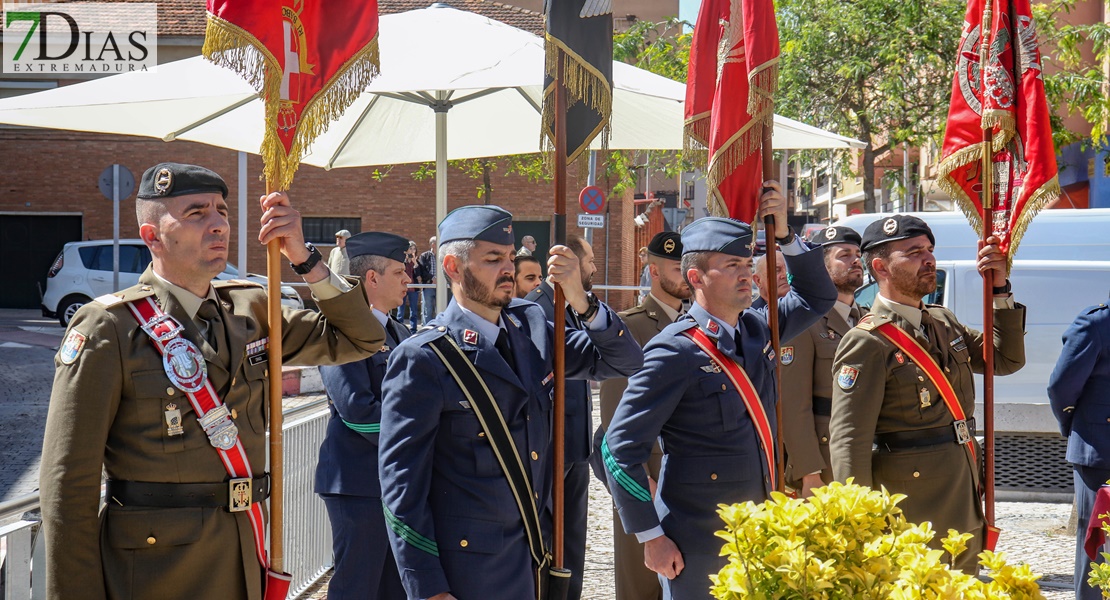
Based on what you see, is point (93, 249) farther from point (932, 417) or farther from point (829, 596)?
point (829, 596)

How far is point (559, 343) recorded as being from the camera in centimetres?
403

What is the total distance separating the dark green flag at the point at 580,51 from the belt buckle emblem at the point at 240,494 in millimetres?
1595

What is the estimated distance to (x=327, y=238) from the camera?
31703 millimetres

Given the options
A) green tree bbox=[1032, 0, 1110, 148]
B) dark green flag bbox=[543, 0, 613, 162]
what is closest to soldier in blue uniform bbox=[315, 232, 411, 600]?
dark green flag bbox=[543, 0, 613, 162]

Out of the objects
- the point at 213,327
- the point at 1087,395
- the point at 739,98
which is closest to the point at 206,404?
the point at 213,327

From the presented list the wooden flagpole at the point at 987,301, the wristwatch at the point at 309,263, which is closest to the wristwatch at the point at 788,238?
the wooden flagpole at the point at 987,301

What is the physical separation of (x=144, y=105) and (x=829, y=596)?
16.8 feet

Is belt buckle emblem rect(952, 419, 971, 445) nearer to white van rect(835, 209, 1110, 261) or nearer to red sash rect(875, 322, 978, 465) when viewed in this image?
red sash rect(875, 322, 978, 465)

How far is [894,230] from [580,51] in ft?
6.49

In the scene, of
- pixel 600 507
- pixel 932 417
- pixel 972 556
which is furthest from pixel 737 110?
pixel 600 507

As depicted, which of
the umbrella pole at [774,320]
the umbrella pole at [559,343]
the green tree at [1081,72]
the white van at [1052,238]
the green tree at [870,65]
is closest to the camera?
the umbrella pole at [559,343]

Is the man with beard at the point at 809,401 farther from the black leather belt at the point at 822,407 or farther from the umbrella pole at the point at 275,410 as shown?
the umbrella pole at the point at 275,410

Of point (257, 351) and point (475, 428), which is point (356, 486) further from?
point (257, 351)

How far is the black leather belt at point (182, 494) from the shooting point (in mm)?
3340
